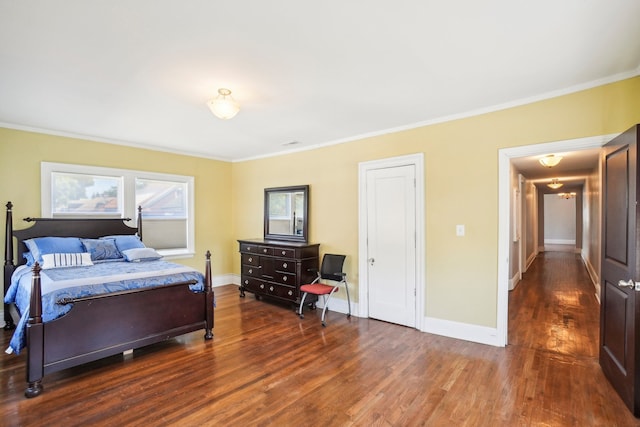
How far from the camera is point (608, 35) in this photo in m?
2.03

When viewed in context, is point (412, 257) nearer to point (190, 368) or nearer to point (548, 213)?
point (190, 368)

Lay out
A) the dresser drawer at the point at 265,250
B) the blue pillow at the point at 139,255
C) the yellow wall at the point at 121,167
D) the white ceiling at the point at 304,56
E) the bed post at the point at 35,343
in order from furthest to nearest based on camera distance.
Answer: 1. the dresser drawer at the point at 265,250
2. the blue pillow at the point at 139,255
3. the yellow wall at the point at 121,167
4. the bed post at the point at 35,343
5. the white ceiling at the point at 304,56

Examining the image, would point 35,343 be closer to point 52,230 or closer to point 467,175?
point 52,230

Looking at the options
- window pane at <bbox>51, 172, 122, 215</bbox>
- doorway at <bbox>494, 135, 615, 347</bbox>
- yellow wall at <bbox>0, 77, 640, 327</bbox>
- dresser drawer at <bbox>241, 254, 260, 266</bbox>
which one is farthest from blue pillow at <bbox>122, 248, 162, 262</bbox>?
doorway at <bbox>494, 135, 615, 347</bbox>

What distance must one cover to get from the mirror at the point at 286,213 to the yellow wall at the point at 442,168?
145 millimetres

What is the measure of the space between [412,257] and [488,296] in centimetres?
93

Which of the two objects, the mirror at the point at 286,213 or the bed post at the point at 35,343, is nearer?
the bed post at the point at 35,343

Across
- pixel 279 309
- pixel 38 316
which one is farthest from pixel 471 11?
pixel 279 309

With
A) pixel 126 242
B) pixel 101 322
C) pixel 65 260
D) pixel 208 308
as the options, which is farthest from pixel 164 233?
pixel 101 322

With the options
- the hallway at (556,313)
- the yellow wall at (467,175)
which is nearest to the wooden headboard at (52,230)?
the yellow wall at (467,175)

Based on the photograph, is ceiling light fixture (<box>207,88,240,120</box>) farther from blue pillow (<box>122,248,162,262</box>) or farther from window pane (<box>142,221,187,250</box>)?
window pane (<box>142,221,187,250</box>)

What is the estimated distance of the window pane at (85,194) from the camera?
4.41 meters

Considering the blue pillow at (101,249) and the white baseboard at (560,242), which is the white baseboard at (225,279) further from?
the white baseboard at (560,242)

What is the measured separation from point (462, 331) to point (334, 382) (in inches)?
68.2
